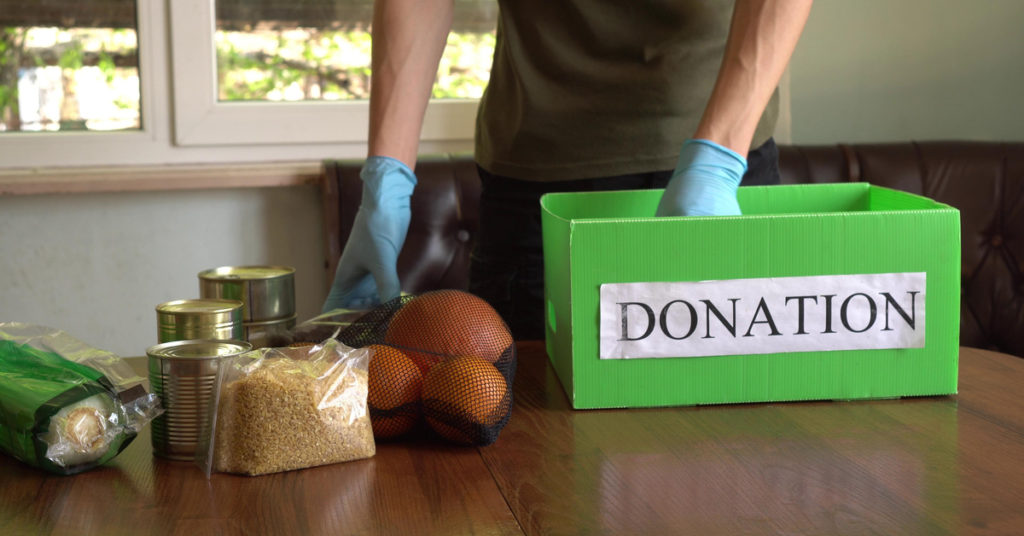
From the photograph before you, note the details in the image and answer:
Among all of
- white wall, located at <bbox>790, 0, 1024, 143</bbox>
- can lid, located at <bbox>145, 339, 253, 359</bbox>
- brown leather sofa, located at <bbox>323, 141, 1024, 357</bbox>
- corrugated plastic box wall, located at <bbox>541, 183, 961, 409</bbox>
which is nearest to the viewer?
can lid, located at <bbox>145, 339, 253, 359</bbox>

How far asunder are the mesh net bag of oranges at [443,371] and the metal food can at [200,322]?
111 millimetres

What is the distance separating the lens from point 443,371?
74 centimetres

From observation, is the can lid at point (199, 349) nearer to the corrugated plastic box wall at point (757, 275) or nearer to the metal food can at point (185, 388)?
the metal food can at point (185, 388)

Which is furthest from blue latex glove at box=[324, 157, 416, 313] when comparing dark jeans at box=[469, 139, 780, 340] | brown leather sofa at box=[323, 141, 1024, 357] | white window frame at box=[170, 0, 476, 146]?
white window frame at box=[170, 0, 476, 146]

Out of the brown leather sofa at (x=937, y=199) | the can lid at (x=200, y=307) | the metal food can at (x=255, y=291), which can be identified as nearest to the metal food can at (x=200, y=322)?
the can lid at (x=200, y=307)

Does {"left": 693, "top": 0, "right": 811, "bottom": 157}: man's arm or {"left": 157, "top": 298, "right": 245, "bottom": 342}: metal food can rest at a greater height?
{"left": 693, "top": 0, "right": 811, "bottom": 157}: man's arm

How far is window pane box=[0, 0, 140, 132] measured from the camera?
2.25m

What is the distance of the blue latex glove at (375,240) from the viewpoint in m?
1.20

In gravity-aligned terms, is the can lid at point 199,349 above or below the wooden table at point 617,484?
above

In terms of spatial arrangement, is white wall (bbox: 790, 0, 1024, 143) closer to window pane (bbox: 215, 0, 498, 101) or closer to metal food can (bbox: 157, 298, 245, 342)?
window pane (bbox: 215, 0, 498, 101)

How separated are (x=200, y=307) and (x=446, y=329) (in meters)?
0.21

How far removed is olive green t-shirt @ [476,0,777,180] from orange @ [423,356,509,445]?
60 cm

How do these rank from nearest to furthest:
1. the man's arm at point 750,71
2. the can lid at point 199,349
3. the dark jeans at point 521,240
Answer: the can lid at point 199,349
the man's arm at point 750,71
the dark jeans at point 521,240

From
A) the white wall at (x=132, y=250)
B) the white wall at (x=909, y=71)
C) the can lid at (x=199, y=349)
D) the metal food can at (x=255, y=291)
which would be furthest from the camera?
the white wall at (x=909, y=71)
